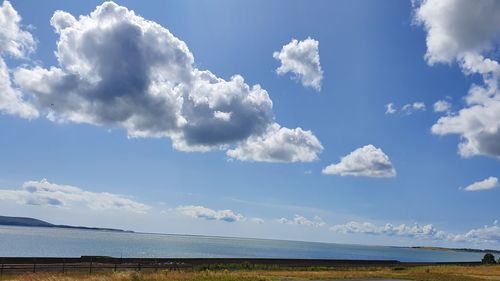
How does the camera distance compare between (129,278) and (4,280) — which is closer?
(129,278)

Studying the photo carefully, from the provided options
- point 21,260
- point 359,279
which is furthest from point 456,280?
point 21,260

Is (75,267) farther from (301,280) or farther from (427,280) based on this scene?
(427,280)

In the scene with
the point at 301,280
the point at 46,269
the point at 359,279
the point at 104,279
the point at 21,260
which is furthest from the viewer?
the point at 21,260

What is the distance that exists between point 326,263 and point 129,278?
65.8 meters

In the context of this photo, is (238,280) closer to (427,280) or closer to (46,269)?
(427,280)

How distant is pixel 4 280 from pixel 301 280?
24.9m

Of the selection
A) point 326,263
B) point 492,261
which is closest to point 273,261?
point 326,263

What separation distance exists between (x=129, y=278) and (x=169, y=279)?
3.83m

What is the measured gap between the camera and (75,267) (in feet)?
186

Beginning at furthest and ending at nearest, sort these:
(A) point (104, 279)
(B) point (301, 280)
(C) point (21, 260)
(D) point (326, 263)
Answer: (D) point (326, 263) < (C) point (21, 260) < (B) point (301, 280) < (A) point (104, 279)

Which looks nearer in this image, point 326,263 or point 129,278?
point 129,278

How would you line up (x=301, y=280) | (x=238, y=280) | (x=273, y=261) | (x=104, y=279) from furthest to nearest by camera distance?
(x=273, y=261) < (x=301, y=280) < (x=238, y=280) < (x=104, y=279)

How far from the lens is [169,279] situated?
39156 millimetres

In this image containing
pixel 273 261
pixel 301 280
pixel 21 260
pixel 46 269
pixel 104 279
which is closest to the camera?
pixel 104 279
